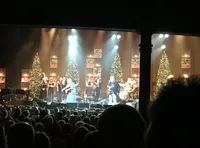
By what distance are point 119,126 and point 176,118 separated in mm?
914

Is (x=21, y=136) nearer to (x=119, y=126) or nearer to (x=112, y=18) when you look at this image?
(x=119, y=126)

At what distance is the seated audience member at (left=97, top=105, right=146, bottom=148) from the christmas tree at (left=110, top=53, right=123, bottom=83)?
24346mm

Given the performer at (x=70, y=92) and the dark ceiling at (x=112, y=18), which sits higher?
the dark ceiling at (x=112, y=18)

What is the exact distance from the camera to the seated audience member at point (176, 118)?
909 mm

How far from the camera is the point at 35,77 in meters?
25.6

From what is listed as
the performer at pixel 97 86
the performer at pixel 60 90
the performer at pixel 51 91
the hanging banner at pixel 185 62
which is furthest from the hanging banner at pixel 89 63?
the hanging banner at pixel 185 62

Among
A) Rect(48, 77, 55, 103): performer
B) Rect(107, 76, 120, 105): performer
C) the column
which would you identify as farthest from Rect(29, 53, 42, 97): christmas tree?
the column

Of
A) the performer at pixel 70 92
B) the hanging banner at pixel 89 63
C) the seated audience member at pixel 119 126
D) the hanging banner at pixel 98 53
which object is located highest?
the hanging banner at pixel 98 53

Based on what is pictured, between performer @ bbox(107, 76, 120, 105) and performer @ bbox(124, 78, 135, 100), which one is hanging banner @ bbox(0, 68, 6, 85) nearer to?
performer @ bbox(107, 76, 120, 105)

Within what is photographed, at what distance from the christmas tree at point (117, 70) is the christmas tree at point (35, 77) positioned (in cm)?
551

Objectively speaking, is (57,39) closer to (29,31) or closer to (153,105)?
(29,31)

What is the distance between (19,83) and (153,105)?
25.3 metres

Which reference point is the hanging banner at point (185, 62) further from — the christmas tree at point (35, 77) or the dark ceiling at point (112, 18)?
the dark ceiling at point (112, 18)

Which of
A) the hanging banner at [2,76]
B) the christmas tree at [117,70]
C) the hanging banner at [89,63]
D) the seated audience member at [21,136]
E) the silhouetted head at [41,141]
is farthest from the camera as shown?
the hanging banner at [89,63]
